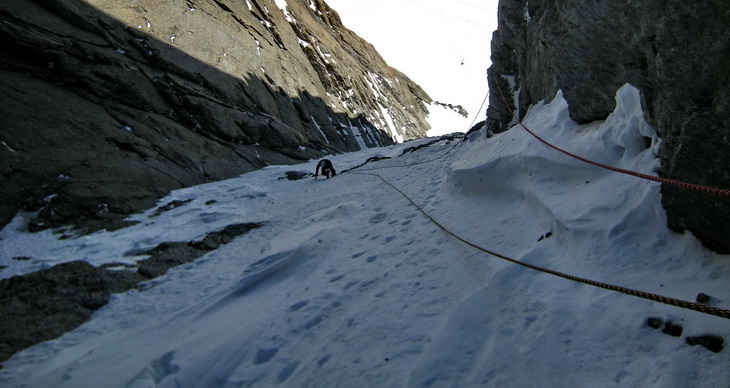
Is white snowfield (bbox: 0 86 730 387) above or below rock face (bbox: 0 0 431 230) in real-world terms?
below

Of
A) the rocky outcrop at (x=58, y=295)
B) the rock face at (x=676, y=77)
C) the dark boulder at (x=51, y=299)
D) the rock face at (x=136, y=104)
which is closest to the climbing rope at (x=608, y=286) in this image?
the rock face at (x=676, y=77)

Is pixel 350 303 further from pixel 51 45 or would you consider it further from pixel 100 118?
pixel 51 45

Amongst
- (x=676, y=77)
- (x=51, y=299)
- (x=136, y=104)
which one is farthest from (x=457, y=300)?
(x=136, y=104)

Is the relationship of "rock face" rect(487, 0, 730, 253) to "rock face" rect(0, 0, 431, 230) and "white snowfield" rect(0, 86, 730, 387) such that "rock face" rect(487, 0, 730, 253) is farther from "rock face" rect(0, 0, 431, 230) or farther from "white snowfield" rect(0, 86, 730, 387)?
"rock face" rect(0, 0, 431, 230)

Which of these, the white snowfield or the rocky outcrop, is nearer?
the white snowfield

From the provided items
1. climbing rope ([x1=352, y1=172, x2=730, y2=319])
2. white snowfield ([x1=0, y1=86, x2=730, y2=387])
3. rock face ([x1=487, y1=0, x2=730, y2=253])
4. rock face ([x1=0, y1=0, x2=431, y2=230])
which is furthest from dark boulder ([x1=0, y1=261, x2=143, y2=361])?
rock face ([x1=487, y1=0, x2=730, y2=253])

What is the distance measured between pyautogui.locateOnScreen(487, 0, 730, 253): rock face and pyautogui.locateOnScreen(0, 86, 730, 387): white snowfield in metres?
0.24

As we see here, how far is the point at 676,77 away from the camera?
2678 mm

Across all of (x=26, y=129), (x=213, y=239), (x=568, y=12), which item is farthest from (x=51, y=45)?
(x=568, y=12)

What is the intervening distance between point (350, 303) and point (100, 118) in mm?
10304

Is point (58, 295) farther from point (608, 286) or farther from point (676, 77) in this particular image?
point (676, 77)

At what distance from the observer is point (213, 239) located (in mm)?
6809

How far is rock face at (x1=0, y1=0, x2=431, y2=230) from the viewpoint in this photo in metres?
8.07

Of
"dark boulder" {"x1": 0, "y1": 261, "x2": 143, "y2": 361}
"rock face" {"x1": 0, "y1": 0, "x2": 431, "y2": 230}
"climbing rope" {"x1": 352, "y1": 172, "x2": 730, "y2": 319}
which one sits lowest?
"climbing rope" {"x1": 352, "y1": 172, "x2": 730, "y2": 319}
